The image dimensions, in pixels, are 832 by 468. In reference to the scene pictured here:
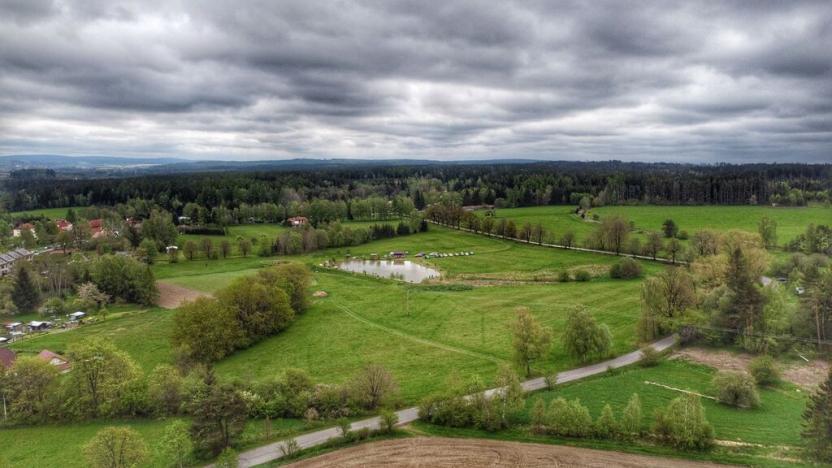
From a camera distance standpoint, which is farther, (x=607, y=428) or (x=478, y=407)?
(x=478, y=407)

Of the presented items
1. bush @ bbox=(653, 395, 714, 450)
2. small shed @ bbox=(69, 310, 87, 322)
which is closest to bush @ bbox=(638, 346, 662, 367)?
bush @ bbox=(653, 395, 714, 450)

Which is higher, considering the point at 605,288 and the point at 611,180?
the point at 611,180

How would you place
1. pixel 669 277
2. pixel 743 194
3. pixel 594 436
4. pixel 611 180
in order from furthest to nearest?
pixel 611 180
pixel 743 194
pixel 669 277
pixel 594 436

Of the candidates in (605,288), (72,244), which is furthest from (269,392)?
(72,244)

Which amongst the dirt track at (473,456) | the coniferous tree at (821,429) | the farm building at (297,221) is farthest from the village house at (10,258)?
the coniferous tree at (821,429)

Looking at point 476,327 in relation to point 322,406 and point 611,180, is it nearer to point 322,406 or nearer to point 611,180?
point 322,406

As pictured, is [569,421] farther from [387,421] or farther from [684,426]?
[387,421]

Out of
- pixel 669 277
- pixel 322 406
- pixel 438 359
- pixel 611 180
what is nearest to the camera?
pixel 322 406

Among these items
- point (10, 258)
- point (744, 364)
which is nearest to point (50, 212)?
point (10, 258)
